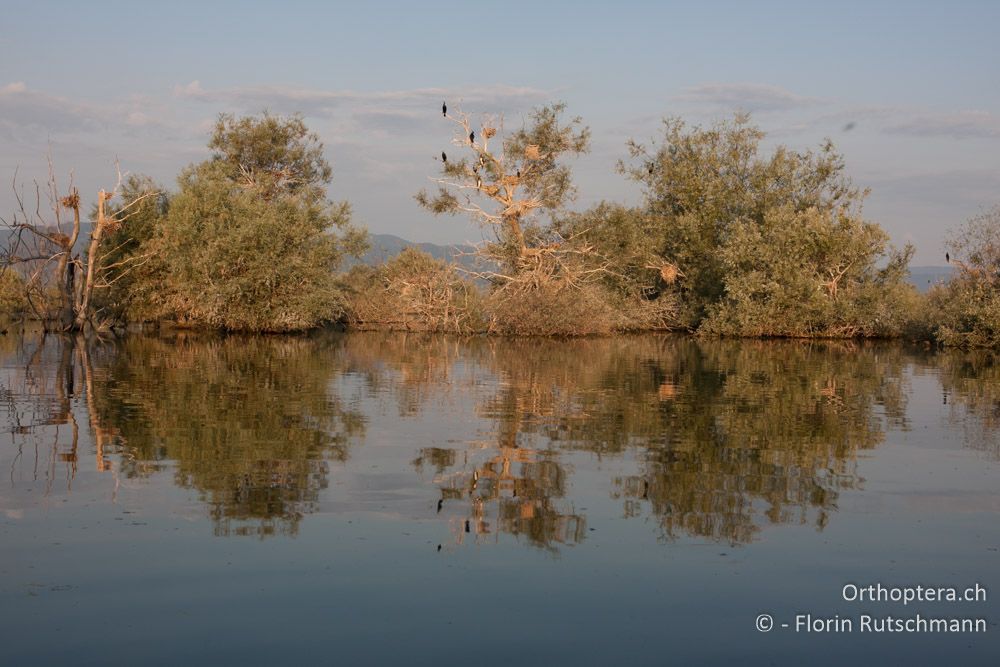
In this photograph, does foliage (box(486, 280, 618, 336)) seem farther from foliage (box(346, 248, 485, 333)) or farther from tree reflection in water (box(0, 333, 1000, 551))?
tree reflection in water (box(0, 333, 1000, 551))

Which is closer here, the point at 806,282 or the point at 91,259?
the point at 91,259

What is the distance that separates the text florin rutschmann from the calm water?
8 cm

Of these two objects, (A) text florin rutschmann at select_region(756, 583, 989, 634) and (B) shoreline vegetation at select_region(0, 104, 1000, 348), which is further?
(B) shoreline vegetation at select_region(0, 104, 1000, 348)

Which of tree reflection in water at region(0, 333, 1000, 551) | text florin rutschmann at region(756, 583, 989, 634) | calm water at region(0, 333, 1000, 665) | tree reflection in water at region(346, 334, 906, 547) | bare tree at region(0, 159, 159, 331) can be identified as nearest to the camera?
calm water at region(0, 333, 1000, 665)

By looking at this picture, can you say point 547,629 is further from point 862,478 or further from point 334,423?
point 334,423

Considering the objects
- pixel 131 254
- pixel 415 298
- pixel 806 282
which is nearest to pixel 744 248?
pixel 806 282

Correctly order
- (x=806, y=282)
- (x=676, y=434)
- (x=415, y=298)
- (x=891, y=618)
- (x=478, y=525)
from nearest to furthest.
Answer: (x=891, y=618)
(x=478, y=525)
(x=676, y=434)
(x=806, y=282)
(x=415, y=298)

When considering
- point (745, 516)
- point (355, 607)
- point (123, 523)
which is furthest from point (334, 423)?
point (355, 607)

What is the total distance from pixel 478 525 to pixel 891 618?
3289 millimetres

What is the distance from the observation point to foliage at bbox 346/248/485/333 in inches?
1588

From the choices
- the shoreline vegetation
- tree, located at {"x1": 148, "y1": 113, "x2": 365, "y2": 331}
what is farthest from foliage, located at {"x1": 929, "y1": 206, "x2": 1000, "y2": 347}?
tree, located at {"x1": 148, "y1": 113, "x2": 365, "y2": 331}

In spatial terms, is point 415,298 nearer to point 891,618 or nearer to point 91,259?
point 91,259

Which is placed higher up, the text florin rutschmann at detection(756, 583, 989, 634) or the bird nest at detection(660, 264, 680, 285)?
the bird nest at detection(660, 264, 680, 285)

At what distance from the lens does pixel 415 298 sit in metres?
41.2
